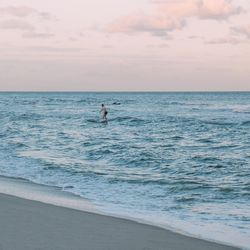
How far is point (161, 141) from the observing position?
23.9 meters

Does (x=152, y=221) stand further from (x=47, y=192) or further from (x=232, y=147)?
(x=232, y=147)

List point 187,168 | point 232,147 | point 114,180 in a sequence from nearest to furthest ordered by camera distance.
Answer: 1. point 114,180
2. point 187,168
3. point 232,147

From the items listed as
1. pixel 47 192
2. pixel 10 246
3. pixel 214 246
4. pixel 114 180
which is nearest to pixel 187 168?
pixel 114 180

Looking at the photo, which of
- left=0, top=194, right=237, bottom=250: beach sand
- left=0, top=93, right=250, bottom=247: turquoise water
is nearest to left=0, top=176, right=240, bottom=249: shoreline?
left=0, top=194, right=237, bottom=250: beach sand

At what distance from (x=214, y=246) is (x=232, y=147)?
14.4 m

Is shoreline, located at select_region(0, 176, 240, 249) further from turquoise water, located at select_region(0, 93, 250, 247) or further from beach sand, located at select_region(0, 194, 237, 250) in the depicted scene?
turquoise water, located at select_region(0, 93, 250, 247)

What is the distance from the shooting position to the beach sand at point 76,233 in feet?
20.3

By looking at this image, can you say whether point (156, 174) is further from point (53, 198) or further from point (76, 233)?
point (76, 233)

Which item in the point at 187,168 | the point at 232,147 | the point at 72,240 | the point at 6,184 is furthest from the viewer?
the point at 232,147

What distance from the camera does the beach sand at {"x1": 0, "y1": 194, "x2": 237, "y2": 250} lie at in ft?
20.3

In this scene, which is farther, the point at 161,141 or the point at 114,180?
the point at 161,141

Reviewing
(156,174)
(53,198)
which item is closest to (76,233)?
(53,198)

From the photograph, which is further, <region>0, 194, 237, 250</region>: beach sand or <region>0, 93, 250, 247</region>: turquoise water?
<region>0, 93, 250, 247</region>: turquoise water

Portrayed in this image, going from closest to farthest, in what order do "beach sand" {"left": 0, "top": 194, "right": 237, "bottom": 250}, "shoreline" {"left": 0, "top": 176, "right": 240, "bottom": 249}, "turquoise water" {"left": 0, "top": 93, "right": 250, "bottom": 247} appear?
"beach sand" {"left": 0, "top": 194, "right": 237, "bottom": 250} → "shoreline" {"left": 0, "top": 176, "right": 240, "bottom": 249} → "turquoise water" {"left": 0, "top": 93, "right": 250, "bottom": 247}
